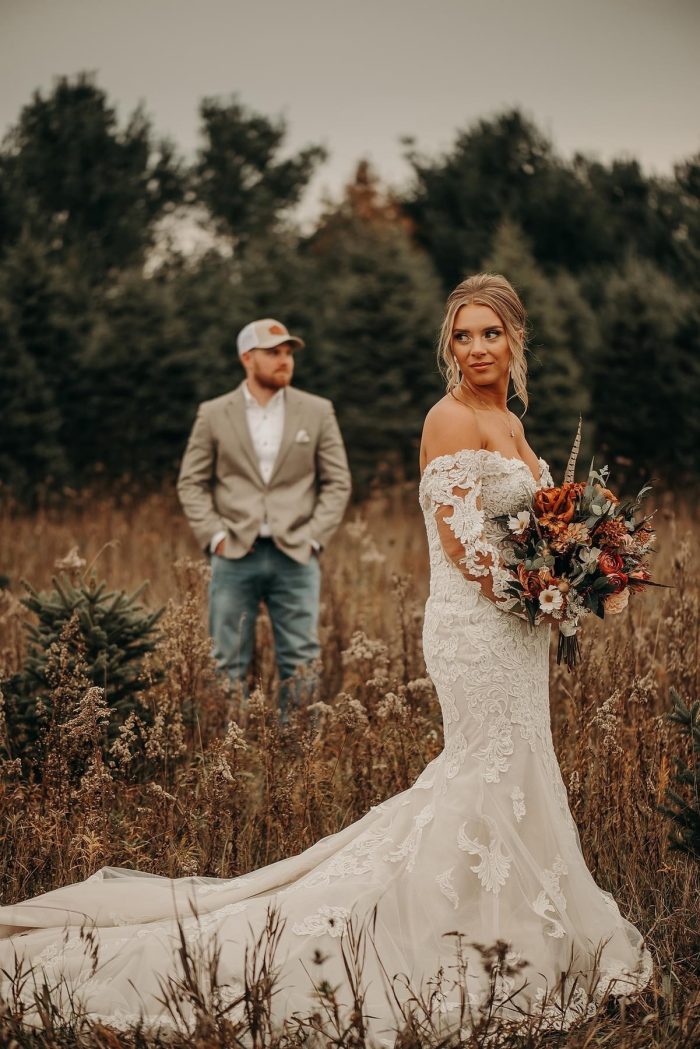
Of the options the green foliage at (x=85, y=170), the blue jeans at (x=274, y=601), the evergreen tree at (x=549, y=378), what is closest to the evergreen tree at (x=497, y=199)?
the green foliage at (x=85, y=170)

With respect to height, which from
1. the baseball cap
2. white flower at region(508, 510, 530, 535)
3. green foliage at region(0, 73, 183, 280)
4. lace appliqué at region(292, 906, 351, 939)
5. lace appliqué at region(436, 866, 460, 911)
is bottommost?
lace appliqué at region(292, 906, 351, 939)

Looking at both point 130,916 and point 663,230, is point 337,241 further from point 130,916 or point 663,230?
point 130,916

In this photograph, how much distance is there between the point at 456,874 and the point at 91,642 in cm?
236

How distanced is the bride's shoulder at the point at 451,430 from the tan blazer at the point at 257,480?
9.17ft

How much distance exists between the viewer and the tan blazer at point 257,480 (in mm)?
6211

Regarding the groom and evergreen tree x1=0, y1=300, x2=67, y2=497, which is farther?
evergreen tree x1=0, y1=300, x2=67, y2=497

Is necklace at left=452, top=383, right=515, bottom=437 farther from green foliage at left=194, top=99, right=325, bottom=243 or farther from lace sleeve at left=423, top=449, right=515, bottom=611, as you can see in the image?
green foliage at left=194, top=99, right=325, bottom=243

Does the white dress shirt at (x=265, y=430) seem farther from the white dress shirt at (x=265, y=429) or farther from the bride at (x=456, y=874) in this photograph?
the bride at (x=456, y=874)

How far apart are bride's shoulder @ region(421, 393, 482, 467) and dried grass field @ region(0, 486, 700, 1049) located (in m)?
1.16

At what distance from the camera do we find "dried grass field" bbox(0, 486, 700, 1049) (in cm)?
331

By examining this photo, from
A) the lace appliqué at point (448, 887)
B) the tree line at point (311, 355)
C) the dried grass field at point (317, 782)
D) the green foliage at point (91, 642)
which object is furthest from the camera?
the tree line at point (311, 355)

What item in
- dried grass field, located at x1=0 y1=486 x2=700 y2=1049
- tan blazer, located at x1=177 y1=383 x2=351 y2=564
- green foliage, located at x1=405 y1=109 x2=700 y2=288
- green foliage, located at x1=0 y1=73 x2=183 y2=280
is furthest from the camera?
green foliage, located at x1=405 y1=109 x2=700 y2=288

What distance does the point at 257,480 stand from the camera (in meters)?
6.27

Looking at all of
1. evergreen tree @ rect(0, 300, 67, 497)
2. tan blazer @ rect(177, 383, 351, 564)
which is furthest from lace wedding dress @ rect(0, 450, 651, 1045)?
evergreen tree @ rect(0, 300, 67, 497)
